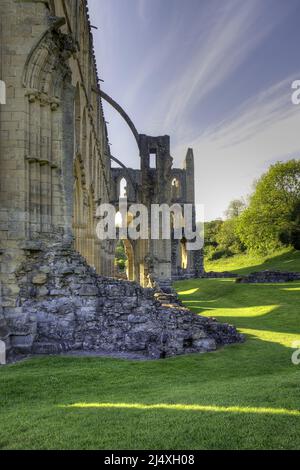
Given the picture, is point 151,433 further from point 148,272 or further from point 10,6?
point 148,272

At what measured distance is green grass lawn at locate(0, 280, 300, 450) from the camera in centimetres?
306

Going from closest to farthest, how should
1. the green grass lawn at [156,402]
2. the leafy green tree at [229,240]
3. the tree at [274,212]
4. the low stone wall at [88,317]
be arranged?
the green grass lawn at [156,402] < the low stone wall at [88,317] < the tree at [274,212] < the leafy green tree at [229,240]

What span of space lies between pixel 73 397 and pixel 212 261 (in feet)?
144

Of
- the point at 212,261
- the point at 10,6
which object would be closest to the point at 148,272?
the point at 10,6

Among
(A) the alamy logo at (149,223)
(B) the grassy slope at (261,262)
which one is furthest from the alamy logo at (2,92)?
(B) the grassy slope at (261,262)

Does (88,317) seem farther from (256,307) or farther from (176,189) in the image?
(176,189)

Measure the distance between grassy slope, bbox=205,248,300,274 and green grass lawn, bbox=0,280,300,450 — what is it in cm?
2590

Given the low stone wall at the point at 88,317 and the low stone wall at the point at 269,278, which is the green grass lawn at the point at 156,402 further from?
the low stone wall at the point at 269,278

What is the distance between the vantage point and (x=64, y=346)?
279 inches

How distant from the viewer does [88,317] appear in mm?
7406

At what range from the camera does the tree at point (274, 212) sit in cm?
3347

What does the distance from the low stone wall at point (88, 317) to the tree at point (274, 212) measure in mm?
26992

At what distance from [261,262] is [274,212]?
6.19 metres

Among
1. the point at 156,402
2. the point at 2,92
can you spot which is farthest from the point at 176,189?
the point at 156,402
